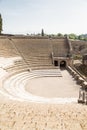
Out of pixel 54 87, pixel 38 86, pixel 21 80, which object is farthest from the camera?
pixel 21 80

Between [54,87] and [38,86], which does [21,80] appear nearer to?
[38,86]

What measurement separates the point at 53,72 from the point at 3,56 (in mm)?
8485

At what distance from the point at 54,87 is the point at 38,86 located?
1966 mm

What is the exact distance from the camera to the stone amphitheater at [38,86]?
8.70 m

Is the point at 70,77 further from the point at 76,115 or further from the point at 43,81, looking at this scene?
the point at 76,115

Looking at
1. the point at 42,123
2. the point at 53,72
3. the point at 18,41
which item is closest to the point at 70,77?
the point at 53,72

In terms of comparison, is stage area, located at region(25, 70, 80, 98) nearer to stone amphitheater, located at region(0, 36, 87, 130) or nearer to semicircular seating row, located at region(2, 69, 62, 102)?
stone amphitheater, located at region(0, 36, 87, 130)

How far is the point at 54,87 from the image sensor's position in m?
21.4

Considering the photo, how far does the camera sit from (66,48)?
35.1m

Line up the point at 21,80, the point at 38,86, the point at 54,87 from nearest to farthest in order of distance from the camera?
the point at 54,87 < the point at 38,86 < the point at 21,80

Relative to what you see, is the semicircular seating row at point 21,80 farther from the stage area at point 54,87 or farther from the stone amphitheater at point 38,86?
the stage area at point 54,87

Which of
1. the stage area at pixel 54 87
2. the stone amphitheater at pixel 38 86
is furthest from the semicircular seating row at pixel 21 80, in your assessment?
the stage area at pixel 54 87

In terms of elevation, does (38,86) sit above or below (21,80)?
below

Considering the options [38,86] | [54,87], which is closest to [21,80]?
[38,86]
